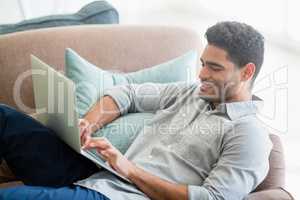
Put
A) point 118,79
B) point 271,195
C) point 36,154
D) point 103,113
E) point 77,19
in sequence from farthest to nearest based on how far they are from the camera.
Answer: point 77,19, point 118,79, point 103,113, point 36,154, point 271,195

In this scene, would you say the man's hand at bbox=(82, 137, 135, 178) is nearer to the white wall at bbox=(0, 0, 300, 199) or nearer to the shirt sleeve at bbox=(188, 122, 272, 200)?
the shirt sleeve at bbox=(188, 122, 272, 200)

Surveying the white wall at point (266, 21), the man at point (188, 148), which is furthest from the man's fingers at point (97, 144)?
the white wall at point (266, 21)

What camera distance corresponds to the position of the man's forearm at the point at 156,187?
1.31m

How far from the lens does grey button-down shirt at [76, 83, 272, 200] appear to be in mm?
1309

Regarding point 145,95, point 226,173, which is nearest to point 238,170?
point 226,173

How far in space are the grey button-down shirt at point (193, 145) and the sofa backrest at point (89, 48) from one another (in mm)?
234

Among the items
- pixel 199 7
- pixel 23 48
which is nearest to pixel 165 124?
pixel 23 48

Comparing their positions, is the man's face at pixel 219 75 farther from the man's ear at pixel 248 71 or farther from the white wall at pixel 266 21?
the white wall at pixel 266 21

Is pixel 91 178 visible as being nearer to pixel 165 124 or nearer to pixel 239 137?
pixel 165 124

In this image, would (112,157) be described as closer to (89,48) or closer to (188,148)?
(188,148)

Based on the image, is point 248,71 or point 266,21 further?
point 266,21

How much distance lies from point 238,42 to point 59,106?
0.65 m

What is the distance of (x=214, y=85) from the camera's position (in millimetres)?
1484

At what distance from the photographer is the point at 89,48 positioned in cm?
188
